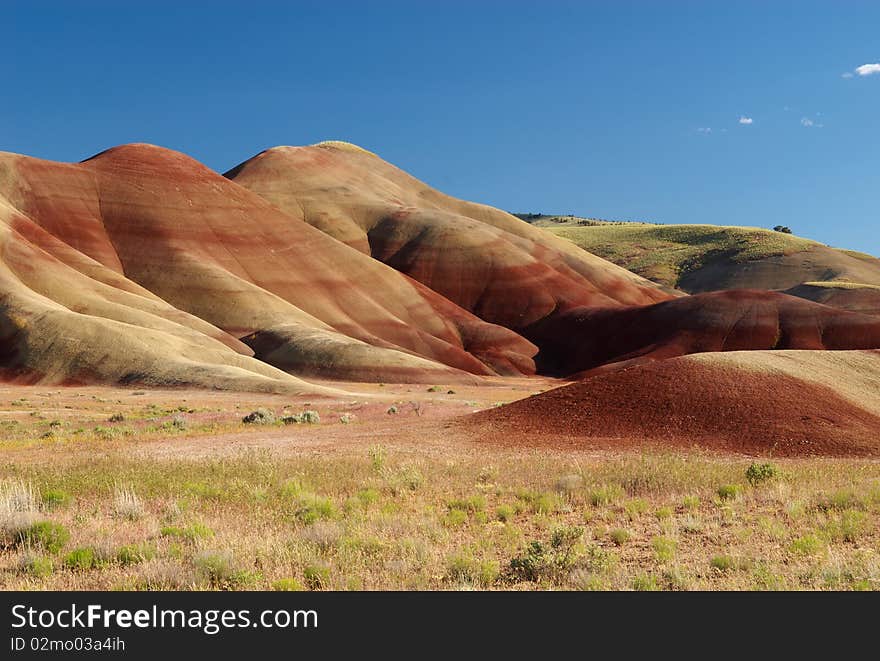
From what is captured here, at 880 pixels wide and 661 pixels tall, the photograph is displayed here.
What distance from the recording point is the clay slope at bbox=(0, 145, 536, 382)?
68875mm

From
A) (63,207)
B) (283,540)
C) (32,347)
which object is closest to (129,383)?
(32,347)

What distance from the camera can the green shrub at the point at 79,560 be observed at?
941 centimetres

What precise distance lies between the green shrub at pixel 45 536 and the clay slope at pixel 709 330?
86.7 m

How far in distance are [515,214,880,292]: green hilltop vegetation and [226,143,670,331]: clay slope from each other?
1111 inches

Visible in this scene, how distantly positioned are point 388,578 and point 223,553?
2133mm

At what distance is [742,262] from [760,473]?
164m

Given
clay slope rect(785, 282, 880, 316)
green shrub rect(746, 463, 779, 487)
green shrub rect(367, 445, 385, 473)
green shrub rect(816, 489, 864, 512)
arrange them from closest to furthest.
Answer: green shrub rect(816, 489, 864, 512) < green shrub rect(746, 463, 779, 487) < green shrub rect(367, 445, 385, 473) < clay slope rect(785, 282, 880, 316)

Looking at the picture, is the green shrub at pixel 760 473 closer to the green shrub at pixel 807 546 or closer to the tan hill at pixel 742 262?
the green shrub at pixel 807 546

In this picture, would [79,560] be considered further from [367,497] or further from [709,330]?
[709,330]

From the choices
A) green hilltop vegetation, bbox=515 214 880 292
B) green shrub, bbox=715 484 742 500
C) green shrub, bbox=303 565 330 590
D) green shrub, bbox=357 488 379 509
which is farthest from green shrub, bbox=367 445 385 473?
green hilltop vegetation, bbox=515 214 880 292

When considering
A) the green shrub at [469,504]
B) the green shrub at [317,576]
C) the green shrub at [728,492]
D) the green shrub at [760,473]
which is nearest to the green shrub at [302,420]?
the green shrub at [469,504]

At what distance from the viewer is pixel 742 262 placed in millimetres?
167250

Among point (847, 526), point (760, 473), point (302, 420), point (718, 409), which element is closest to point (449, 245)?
point (302, 420)

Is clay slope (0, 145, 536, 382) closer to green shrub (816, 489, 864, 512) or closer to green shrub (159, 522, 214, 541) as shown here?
green shrub (159, 522, 214, 541)
